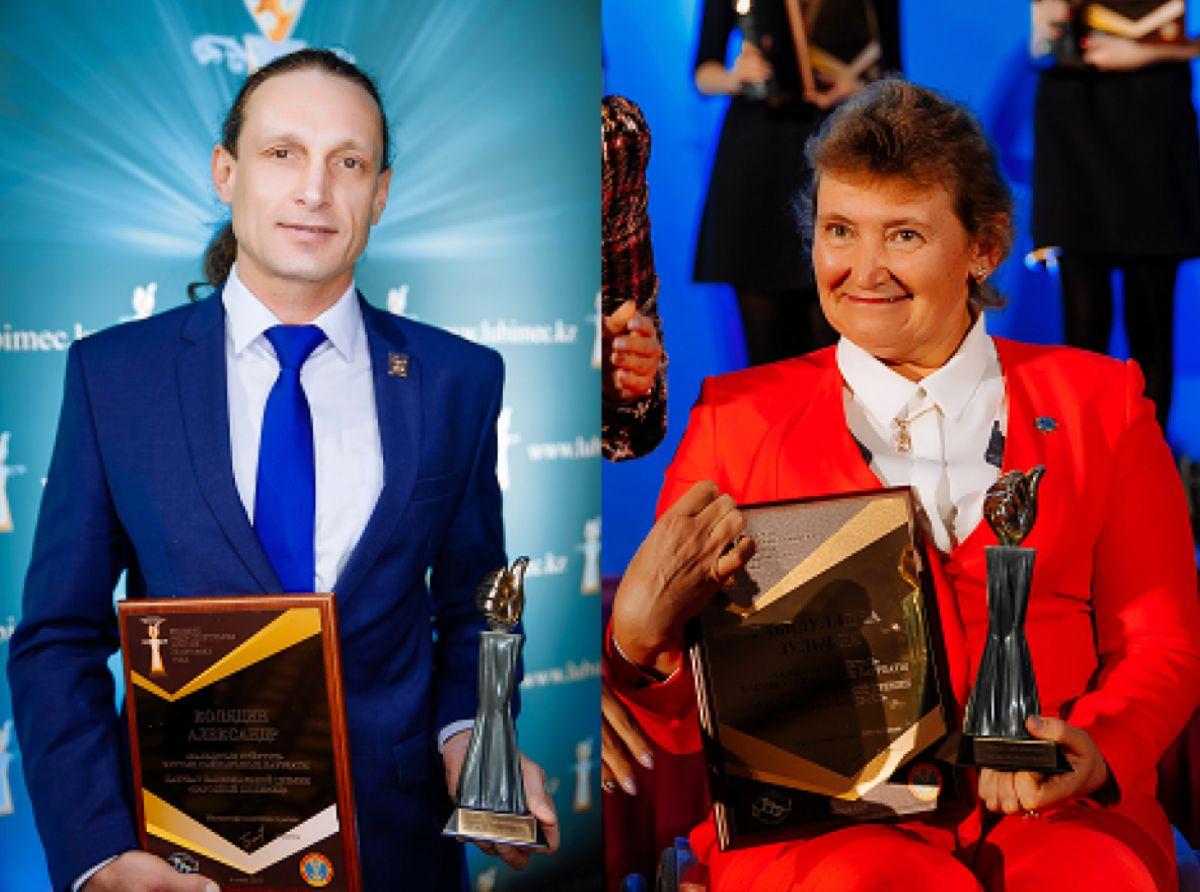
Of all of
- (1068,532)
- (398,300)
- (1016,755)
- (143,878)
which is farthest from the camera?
(398,300)

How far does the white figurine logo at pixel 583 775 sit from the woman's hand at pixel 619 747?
0.15 ft

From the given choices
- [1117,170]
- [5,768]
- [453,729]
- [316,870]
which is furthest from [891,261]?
[5,768]

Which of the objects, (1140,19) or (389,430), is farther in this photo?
(1140,19)

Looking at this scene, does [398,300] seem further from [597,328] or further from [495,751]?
[495,751]

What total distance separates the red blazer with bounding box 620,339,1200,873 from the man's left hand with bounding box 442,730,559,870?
24cm

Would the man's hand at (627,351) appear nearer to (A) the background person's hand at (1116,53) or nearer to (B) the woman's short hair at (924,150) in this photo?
(B) the woman's short hair at (924,150)

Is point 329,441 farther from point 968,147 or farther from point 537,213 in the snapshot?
point 968,147

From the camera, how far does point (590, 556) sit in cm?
315

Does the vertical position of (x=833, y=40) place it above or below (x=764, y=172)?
above

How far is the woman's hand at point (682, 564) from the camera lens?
8.38ft

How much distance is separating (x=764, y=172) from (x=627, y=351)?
483 mm

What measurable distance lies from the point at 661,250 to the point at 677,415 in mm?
364

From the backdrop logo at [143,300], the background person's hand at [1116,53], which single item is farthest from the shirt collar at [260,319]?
the background person's hand at [1116,53]

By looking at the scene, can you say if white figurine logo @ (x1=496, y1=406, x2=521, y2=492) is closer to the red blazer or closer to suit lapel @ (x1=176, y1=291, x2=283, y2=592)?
the red blazer
